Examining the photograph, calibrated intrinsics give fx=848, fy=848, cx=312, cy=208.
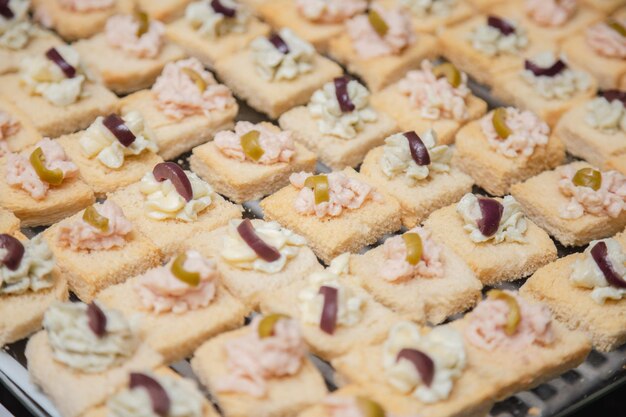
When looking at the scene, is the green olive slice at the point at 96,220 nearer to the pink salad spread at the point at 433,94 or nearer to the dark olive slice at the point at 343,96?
the dark olive slice at the point at 343,96

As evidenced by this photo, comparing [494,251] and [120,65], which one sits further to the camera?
[120,65]

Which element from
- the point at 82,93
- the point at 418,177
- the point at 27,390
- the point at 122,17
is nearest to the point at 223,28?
the point at 122,17

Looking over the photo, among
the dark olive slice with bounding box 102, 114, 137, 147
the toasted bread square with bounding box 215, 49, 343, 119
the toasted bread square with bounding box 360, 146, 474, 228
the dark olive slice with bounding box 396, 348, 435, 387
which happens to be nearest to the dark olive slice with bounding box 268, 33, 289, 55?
the toasted bread square with bounding box 215, 49, 343, 119

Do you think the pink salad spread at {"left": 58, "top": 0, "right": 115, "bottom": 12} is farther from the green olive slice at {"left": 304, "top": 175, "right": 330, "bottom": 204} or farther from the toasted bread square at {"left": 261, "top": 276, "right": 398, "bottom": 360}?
the toasted bread square at {"left": 261, "top": 276, "right": 398, "bottom": 360}

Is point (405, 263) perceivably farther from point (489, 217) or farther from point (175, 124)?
point (175, 124)

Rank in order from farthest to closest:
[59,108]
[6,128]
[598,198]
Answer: [59,108]
[6,128]
[598,198]

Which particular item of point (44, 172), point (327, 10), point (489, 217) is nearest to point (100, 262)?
point (44, 172)
